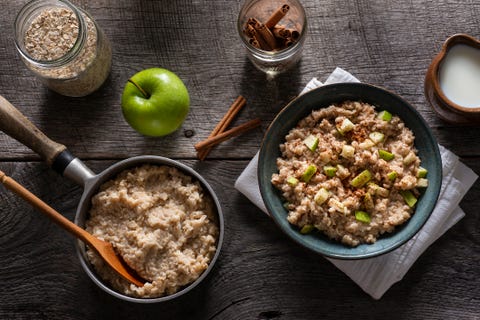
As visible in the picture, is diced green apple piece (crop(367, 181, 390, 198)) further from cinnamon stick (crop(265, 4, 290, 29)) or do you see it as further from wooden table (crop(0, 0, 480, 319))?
cinnamon stick (crop(265, 4, 290, 29))

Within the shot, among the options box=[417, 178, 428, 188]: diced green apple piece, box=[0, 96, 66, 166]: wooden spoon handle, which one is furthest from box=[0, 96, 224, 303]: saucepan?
box=[417, 178, 428, 188]: diced green apple piece

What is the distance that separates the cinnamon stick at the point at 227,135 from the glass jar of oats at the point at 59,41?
48 cm

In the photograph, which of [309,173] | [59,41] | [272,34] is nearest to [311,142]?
[309,173]

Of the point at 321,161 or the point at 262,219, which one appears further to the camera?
the point at 262,219

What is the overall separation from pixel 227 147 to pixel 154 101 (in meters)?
0.37

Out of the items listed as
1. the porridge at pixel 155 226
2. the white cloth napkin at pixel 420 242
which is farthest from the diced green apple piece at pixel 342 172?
the porridge at pixel 155 226

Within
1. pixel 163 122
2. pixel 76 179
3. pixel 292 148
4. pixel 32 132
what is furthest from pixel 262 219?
pixel 32 132

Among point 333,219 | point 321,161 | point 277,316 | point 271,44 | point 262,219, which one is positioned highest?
point 271,44

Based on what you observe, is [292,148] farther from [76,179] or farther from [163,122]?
[76,179]

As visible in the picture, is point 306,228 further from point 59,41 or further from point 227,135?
point 59,41

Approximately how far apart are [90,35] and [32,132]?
415 millimetres

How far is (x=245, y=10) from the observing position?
212 cm

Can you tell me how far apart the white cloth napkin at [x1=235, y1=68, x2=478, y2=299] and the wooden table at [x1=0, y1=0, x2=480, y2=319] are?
0.07 metres

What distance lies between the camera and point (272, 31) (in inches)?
84.0
